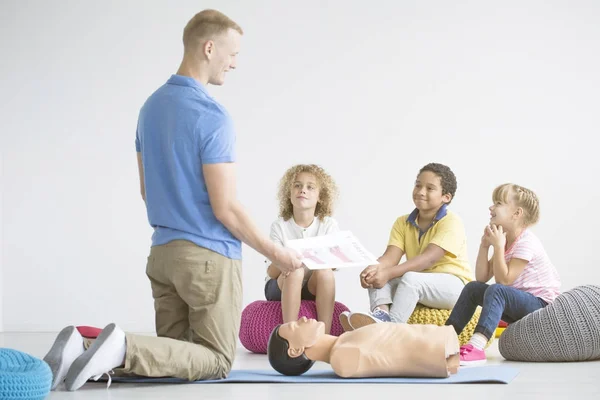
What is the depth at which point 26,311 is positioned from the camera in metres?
5.63

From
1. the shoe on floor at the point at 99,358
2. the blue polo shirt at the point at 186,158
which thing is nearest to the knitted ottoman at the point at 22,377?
the shoe on floor at the point at 99,358

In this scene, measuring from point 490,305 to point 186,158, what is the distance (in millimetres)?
1445

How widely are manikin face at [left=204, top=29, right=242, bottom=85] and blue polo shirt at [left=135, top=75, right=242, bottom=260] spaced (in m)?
0.09

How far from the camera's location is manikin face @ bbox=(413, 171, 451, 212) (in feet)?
13.2

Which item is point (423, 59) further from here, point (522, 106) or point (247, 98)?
point (247, 98)

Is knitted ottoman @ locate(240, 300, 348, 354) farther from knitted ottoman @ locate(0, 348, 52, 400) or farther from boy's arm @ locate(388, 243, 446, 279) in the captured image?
knitted ottoman @ locate(0, 348, 52, 400)

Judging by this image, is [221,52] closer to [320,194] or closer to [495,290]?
[495,290]

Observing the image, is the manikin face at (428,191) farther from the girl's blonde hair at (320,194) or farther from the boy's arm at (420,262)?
the girl's blonde hair at (320,194)

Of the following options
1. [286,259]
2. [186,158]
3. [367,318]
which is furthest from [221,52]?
[367,318]

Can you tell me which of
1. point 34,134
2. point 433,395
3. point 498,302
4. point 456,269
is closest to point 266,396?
point 433,395

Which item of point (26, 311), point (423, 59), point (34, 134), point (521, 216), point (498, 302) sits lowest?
point (26, 311)

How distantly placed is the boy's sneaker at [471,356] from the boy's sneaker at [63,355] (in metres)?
1.43

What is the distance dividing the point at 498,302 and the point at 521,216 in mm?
474

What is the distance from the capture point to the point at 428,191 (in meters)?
4.02
